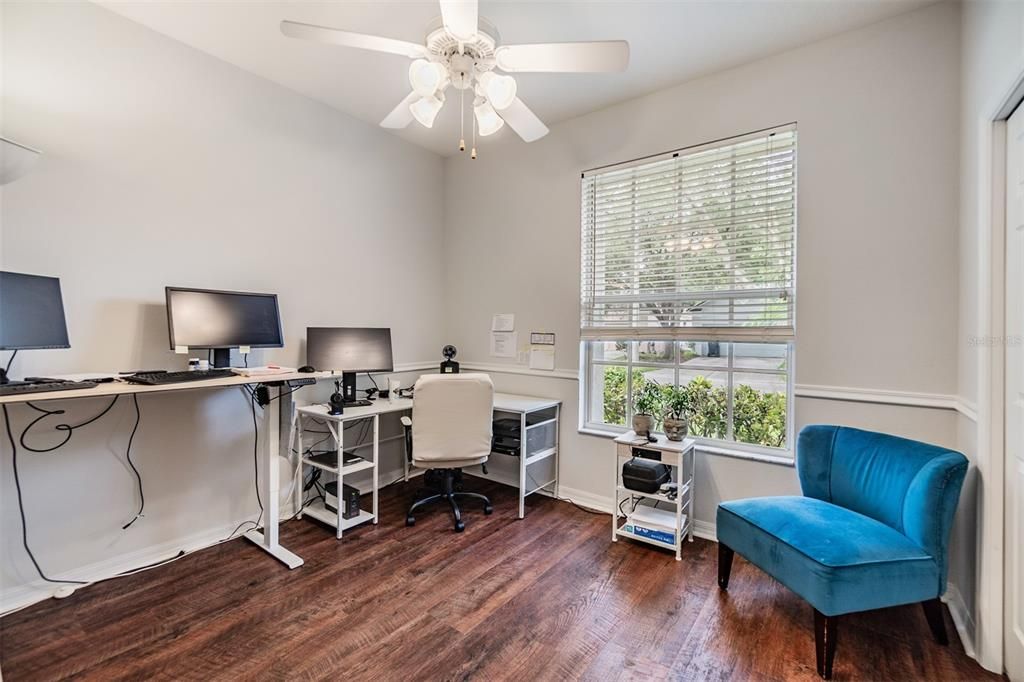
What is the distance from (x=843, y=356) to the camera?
2.36 m

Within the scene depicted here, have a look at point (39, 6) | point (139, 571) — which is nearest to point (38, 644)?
point (139, 571)

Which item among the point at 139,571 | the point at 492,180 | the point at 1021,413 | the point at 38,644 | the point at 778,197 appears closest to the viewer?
the point at 1021,413

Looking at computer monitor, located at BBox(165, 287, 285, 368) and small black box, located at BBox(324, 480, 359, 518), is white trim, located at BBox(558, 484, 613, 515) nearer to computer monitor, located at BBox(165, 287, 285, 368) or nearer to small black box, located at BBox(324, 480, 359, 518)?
small black box, located at BBox(324, 480, 359, 518)

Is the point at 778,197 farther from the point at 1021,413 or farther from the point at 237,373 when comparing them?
the point at 237,373

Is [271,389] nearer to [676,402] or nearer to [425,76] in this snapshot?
[425,76]

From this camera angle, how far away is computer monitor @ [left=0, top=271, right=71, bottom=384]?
1.73 meters

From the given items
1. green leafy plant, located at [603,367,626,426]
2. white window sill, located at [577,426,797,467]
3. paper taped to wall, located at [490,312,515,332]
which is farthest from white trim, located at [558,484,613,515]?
paper taped to wall, located at [490,312,515,332]

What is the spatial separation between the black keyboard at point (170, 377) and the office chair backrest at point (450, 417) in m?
1.02

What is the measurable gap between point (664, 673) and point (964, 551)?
57.4 inches

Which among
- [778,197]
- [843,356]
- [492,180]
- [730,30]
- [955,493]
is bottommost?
[955,493]

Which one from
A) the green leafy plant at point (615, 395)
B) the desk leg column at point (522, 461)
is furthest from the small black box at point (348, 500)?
the green leafy plant at point (615, 395)

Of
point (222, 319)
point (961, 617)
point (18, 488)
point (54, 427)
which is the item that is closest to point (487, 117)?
point (222, 319)

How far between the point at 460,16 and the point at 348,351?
7.30 ft

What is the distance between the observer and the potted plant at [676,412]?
2.66 m
